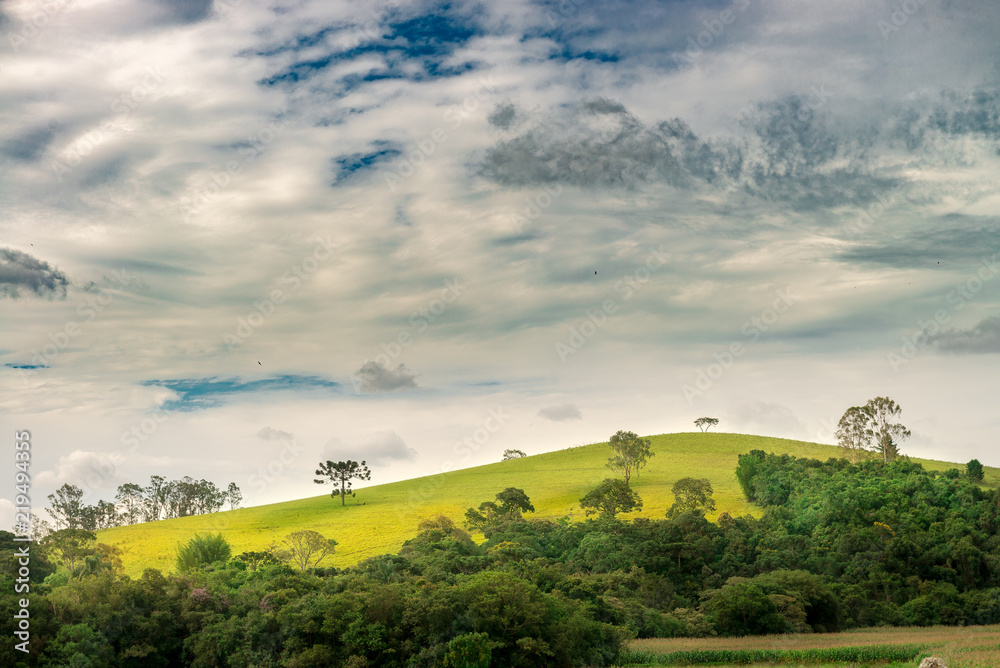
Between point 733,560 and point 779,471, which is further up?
point 779,471

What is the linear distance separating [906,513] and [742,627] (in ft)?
147

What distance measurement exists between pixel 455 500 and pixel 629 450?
106ft

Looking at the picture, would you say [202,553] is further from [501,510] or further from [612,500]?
[612,500]

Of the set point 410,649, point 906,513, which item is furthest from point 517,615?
point 906,513

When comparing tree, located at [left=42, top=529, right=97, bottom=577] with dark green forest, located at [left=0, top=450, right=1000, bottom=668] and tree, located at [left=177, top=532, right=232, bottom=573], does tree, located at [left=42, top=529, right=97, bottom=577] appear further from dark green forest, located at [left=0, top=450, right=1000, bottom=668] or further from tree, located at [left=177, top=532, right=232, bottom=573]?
tree, located at [left=177, top=532, right=232, bottom=573]

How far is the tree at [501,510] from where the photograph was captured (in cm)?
10850

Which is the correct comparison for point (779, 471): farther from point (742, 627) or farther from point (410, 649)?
point (410, 649)

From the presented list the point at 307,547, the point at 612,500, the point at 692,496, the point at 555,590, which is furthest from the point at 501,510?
the point at 555,590

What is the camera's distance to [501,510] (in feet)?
374

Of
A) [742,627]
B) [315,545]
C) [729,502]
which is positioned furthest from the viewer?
[729,502]

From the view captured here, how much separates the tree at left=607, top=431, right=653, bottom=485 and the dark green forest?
110 ft

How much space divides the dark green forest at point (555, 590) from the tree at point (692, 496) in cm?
664

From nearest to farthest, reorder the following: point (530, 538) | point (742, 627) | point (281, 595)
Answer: point (281, 595) < point (742, 627) < point (530, 538)

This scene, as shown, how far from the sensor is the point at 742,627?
59.6 metres
